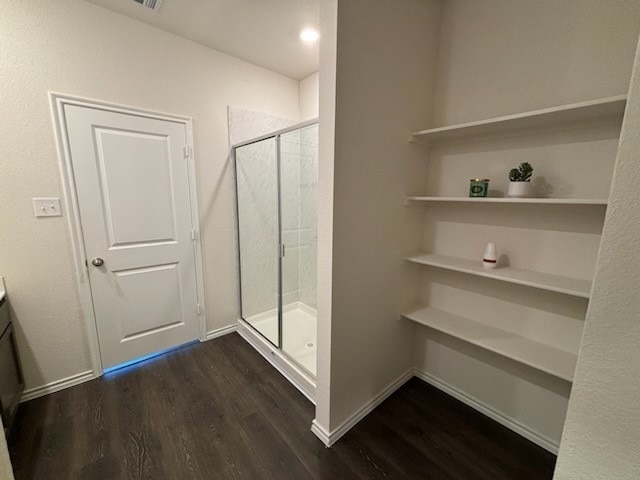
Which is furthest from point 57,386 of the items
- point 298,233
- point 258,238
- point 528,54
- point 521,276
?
point 528,54

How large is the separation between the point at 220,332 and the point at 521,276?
100 inches

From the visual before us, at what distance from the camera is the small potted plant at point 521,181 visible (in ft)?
4.49

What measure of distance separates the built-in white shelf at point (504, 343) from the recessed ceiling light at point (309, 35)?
2.25m

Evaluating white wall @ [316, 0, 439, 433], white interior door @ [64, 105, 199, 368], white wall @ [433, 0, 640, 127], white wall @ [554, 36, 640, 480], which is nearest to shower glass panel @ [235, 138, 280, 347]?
white interior door @ [64, 105, 199, 368]

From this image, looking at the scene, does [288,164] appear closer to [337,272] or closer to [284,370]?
[337,272]

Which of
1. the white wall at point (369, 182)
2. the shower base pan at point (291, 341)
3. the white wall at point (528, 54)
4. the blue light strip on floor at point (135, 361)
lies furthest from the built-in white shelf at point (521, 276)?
the blue light strip on floor at point (135, 361)

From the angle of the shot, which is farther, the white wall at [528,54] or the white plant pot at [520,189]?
the white plant pot at [520,189]

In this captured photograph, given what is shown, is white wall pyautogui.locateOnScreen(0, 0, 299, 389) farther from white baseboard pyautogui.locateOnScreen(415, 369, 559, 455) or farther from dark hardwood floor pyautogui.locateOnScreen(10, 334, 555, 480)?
white baseboard pyautogui.locateOnScreen(415, 369, 559, 455)

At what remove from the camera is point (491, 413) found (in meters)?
1.74

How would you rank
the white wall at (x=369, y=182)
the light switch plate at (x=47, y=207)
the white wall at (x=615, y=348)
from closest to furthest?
the white wall at (x=615, y=348) < the white wall at (x=369, y=182) < the light switch plate at (x=47, y=207)

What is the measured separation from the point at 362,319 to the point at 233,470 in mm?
1048

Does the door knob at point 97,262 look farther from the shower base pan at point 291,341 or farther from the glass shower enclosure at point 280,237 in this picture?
the shower base pan at point 291,341

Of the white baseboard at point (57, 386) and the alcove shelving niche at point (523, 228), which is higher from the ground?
the alcove shelving niche at point (523, 228)

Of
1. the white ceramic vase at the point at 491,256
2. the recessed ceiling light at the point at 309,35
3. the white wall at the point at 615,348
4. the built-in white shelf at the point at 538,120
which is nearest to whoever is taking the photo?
the white wall at the point at 615,348
